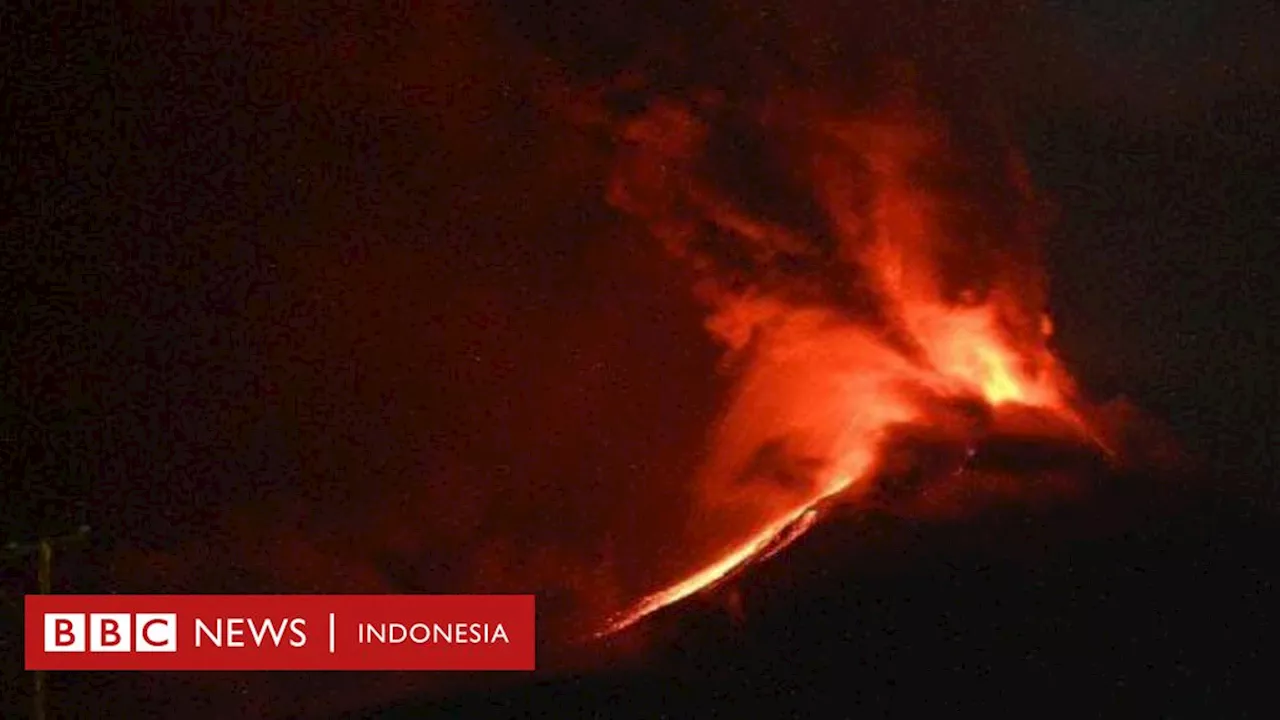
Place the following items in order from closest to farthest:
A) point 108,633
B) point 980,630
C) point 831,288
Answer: point 980,630 → point 108,633 → point 831,288

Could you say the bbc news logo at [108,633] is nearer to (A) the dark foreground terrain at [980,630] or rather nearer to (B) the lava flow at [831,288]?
(A) the dark foreground terrain at [980,630]

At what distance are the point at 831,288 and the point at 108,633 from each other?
342 centimetres

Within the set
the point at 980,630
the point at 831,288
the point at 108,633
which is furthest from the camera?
the point at 831,288

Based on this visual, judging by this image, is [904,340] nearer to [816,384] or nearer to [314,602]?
[816,384]

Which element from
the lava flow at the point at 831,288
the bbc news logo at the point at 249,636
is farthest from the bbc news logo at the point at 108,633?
the lava flow at the point at 831,288

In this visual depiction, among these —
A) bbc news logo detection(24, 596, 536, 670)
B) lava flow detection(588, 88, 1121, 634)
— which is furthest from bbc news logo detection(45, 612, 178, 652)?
lava flow detection(588, 88, 1121, 634)

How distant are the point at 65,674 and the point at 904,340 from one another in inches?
153

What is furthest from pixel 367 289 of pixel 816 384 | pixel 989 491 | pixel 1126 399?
pixel 1126 399

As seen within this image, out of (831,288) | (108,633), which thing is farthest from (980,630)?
(108,633)

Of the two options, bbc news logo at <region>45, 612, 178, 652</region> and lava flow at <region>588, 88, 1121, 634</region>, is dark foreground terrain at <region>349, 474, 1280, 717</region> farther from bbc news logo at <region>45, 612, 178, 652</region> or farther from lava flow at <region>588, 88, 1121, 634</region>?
bbc news logo at <region>45, 612, 178, 652</region>

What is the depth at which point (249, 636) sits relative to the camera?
6.06m

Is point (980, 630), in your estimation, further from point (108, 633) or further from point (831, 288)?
point (108, 633)

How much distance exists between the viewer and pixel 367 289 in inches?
269

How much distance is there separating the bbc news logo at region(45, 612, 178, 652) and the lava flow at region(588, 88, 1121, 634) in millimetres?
1848
